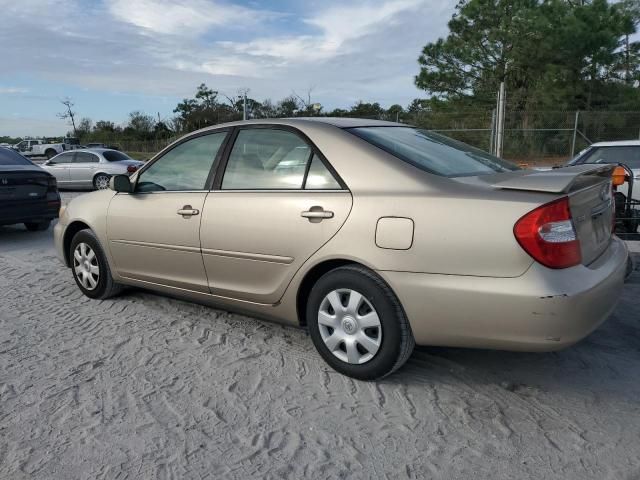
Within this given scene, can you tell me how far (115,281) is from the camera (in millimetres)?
4777

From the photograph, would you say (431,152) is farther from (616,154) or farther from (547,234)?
(616,154)

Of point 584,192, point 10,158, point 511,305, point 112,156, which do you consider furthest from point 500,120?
point 511,305

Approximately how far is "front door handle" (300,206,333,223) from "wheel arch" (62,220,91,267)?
2.57m

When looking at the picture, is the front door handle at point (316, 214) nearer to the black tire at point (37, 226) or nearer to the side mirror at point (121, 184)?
the side mirror at point (121, 184)

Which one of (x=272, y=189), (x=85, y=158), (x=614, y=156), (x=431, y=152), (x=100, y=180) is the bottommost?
(x=100, y=180)

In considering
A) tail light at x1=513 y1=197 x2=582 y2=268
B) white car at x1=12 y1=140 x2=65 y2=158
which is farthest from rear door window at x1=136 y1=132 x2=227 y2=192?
white car at x1=12 y1=140 x2=65 y2=158

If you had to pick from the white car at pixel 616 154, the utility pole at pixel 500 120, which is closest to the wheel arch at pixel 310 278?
the white car at pixel 616 154

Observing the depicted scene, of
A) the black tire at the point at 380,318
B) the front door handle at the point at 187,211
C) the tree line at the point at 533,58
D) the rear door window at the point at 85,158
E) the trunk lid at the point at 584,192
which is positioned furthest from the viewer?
the tree line at the point at 533,58

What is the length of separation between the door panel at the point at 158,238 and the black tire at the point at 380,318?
3.81ft

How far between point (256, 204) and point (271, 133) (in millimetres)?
545

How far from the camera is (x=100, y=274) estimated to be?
4832 mm

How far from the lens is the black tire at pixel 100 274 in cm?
480

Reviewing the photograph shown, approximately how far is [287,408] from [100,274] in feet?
8.47

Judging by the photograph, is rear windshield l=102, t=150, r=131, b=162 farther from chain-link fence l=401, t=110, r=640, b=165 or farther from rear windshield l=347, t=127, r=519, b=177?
rear windshield l=347, t=127, r=519, b=177
